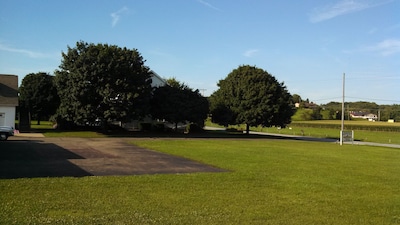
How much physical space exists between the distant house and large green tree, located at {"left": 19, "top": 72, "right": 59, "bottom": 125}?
8.47 feet

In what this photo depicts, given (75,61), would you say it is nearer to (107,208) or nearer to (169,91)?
(169,91)

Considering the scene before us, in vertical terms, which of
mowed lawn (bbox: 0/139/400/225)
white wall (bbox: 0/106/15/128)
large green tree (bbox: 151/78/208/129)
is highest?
large green tree (bbox: 151/78/208/129)

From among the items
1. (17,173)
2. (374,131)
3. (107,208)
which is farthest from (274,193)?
(374,131)

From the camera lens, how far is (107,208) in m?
7.94

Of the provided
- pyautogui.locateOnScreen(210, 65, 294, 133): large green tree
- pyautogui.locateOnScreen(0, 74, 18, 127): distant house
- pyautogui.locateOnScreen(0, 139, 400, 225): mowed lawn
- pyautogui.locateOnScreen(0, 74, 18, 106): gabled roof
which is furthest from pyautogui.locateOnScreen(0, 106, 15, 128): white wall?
pyautogui.locateOnScreen(0, 139, 400, 225): mowed lawn

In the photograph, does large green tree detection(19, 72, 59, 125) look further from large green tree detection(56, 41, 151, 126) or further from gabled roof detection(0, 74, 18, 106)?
large green tree detection(56, 41, 151, 126)

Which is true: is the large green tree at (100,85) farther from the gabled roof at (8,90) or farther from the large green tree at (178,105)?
the gabled roof at (8,90)

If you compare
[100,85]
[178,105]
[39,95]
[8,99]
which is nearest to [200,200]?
[100,85]

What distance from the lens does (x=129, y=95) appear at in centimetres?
3928

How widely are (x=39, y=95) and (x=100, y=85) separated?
1271cm

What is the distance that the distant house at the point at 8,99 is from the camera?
134 ft

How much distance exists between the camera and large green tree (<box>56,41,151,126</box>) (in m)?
38.8

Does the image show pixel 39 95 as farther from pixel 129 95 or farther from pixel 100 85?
pixel 129 95

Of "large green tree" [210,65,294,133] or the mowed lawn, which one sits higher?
"large green tree" [210,65,294,133]
